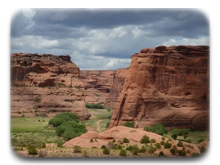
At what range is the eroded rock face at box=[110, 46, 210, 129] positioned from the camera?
113 ft

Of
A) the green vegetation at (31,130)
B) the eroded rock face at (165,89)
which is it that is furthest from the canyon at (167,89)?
the green vegetation at (31,130)

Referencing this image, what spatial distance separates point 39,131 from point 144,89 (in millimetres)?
14490

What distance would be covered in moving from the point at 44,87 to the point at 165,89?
30.7 m

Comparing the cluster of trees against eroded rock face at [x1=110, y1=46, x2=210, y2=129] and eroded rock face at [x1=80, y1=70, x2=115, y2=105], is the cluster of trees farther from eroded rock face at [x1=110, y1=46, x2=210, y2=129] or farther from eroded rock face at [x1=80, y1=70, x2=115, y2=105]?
eroded rock face at [x1=80, y1=70, x2=115, y2=105]

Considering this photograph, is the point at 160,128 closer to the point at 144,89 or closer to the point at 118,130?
the point at 144,89

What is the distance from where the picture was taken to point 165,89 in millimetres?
37719

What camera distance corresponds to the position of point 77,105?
58.6 m

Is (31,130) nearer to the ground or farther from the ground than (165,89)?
nearer to the ground

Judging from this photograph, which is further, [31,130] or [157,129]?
[31,130]

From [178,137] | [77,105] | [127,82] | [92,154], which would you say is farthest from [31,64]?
[92,154]

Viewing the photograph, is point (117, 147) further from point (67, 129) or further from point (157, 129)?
point (67, 129)


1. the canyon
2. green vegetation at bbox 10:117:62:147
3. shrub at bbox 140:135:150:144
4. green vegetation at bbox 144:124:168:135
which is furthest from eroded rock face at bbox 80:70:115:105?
shrub at bbox 140:135:150:144

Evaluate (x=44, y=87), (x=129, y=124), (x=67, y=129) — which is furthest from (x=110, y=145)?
(x=44, y=87)
